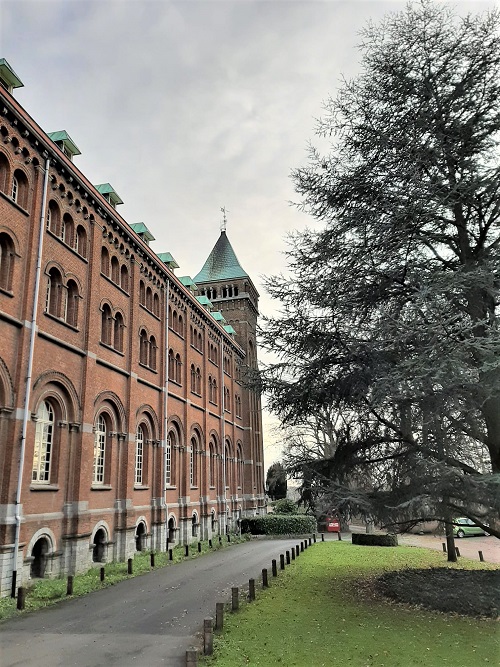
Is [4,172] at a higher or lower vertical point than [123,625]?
higher

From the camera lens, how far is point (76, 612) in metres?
11.4

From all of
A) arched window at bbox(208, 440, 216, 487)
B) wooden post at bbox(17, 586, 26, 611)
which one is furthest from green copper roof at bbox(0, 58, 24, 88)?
arched window at bbox(208, 440, 216, 487)

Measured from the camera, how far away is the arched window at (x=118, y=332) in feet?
69.3

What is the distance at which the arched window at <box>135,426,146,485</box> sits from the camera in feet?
73.6

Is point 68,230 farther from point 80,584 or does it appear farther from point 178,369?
point 178,369

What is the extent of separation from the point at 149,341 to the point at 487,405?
17.0 m

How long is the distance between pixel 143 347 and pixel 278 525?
692 inches

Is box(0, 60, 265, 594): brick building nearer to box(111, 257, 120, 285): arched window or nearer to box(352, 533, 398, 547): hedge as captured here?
box(111, 257, 120, 285): arched window

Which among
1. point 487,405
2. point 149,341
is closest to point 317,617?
point 487,405

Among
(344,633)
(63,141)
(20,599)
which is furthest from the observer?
(63,141)

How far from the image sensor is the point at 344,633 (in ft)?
30.5

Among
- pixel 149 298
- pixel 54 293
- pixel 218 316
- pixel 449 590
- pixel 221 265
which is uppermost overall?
pixel 221 265

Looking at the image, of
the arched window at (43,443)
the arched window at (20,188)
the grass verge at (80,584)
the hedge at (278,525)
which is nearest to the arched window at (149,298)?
the arched window at (43,443)

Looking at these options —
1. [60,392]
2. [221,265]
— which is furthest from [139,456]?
[221,265]
